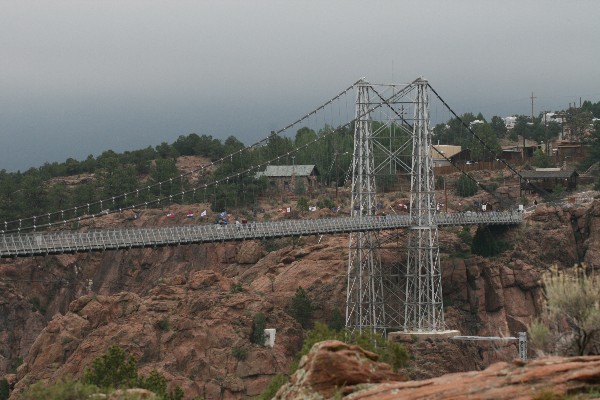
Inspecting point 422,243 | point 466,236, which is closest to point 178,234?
point 422,243

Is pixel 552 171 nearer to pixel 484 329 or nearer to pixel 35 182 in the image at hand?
pixel 484 329

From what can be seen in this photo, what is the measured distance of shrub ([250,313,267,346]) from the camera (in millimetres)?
80688

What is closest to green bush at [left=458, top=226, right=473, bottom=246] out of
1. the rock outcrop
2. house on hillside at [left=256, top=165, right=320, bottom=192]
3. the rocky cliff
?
the rocky cliff

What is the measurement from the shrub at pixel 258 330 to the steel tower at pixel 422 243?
902 centimetres

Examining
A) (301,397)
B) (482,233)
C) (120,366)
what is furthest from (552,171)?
(301,397)

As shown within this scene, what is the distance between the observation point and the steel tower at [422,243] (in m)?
86.8

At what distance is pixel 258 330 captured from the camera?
80.7 metres

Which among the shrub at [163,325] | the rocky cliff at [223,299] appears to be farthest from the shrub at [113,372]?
the shrub at [163,325]

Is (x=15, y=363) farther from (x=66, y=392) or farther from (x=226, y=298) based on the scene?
(x=66, y=392)

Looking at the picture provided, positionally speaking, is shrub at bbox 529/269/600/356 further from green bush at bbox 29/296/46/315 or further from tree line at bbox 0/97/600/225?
green bush at bbox 29/296/46/315

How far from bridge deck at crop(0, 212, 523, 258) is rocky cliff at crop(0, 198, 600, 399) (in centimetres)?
390

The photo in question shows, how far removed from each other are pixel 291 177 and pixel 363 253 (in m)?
32.1

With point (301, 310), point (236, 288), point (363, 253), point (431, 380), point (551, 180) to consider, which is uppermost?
point (551, 180)

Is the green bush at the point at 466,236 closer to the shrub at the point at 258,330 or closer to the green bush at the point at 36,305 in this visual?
the shrub at the point at 258,330
